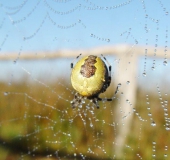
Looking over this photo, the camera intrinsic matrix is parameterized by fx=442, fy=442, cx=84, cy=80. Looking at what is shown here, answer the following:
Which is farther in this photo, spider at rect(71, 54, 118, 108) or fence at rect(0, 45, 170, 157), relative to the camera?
fence at rect(0, 45, 170, 157)

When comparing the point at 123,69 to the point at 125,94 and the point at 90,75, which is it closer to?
the point at 125,94

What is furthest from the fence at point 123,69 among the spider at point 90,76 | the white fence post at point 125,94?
the spider at point 90,76

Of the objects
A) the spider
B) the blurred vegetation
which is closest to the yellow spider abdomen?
the spider

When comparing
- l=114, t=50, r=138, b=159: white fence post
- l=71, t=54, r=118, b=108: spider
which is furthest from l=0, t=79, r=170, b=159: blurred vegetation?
l=71, t=54, r=118, b=108: spider

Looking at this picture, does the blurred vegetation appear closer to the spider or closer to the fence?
the fence

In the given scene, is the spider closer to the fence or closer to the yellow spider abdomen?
the yellow spider abdomen

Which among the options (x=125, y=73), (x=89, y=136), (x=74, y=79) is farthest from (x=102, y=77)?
(x=89, y=136)

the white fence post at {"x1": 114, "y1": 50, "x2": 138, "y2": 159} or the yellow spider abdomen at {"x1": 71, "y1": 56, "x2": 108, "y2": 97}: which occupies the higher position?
the yellow spider abdomen at {"x1": 71, "y1": 56, "x2": 108, "y2": 97}

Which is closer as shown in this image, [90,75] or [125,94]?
[90,75]

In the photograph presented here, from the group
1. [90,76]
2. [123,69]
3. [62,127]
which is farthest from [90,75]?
[62,127]
